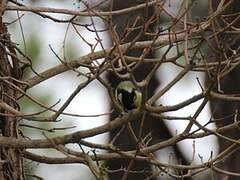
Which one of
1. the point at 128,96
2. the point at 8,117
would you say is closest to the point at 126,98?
the point at 128,96

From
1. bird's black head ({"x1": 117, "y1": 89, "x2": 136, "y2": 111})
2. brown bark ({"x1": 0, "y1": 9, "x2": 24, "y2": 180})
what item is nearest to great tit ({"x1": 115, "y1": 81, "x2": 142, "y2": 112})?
bird's black head ({"x1": 117, "y1": 89, "x2": 136, "y2": 111})

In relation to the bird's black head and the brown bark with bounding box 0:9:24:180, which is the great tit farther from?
the brown bark with bounding box 0:9:24:180

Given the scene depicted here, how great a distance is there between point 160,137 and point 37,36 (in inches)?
74.2

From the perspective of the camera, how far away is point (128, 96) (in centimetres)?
310

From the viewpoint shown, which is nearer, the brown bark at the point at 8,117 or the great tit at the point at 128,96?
the great tit at the point at 128,96

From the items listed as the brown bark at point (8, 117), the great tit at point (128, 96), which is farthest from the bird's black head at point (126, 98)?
the brown bark at point (8, 117)

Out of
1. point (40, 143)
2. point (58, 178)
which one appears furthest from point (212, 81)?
point (58, 178)

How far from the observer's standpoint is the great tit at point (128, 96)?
9.99 ft

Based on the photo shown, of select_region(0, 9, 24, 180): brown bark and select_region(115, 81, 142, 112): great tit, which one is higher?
select_region(0, 9, 24, 180): brown bark

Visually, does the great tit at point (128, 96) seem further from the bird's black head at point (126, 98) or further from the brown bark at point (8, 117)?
the brown bark at point (8, 117)

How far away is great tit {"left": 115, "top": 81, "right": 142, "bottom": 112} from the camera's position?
304 cm

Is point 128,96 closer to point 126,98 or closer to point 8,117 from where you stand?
point 126,98

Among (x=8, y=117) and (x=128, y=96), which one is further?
(x=8, y=117)

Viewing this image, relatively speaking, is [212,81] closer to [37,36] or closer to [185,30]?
[185,30]
